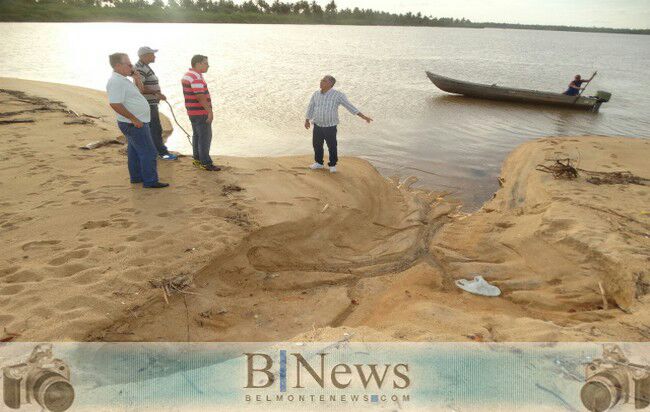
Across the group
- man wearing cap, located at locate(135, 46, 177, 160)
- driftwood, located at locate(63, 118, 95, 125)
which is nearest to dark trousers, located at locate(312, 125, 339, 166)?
man wearing cap, located at locate(135, 46, 177, 160)

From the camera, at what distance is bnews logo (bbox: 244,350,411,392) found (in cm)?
274

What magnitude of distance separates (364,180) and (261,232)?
294 centimetres

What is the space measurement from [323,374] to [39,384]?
191cm

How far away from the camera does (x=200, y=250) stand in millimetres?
4379

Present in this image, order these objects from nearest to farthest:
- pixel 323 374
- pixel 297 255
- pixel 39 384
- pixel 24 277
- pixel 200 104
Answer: pixel 39 384 → pixel 323 374 → pixel 24 277 → pixel 297 255 → pixel 200 104

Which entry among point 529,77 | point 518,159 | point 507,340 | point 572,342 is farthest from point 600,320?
point 529,77

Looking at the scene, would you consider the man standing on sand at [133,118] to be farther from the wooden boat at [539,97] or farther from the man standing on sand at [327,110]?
the wooden boat at [539,97]

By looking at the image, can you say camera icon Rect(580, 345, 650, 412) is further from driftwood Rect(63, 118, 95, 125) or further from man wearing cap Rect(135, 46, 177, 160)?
driftwood Rect(63, 118, 95, 125)

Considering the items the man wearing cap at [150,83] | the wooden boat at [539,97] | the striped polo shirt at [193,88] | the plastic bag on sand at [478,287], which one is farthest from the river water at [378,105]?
the plastic bag on sand at [478,287]

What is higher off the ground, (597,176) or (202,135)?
(202,135)

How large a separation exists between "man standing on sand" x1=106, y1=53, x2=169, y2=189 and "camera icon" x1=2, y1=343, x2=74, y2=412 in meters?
3.17

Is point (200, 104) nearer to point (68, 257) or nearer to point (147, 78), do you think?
point (147, 78)

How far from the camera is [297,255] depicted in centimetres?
499

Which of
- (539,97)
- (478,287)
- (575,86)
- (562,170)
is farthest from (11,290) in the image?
(575,86)
